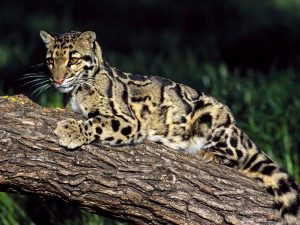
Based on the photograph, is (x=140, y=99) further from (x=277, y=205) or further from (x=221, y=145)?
(x=277, y=205)

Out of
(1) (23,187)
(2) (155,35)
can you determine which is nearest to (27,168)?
(1) (23,187)

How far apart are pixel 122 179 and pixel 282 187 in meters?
1.36

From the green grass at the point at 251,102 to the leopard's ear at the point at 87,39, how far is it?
2.00 m

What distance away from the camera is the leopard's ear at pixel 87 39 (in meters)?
5.86

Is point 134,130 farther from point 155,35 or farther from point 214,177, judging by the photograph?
point 155,35

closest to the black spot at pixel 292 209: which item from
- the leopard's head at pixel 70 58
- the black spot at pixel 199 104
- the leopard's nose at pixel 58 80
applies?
the black spot at pixel 199 104

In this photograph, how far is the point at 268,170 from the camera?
605 cm

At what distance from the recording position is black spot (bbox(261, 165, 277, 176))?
6.02 m

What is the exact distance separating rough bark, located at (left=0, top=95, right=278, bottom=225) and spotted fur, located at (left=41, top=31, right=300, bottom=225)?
0.18m

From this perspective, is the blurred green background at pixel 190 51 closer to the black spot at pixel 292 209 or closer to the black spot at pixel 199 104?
the black spot at pixel 199 104

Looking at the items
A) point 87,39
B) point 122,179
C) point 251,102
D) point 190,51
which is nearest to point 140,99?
point 87,39

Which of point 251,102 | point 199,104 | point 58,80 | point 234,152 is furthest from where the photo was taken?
point 251,102

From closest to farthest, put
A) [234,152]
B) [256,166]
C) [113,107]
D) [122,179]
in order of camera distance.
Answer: [122,179] < [113,107] < [256,166] < [234,152]

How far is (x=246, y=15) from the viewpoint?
669 inches
